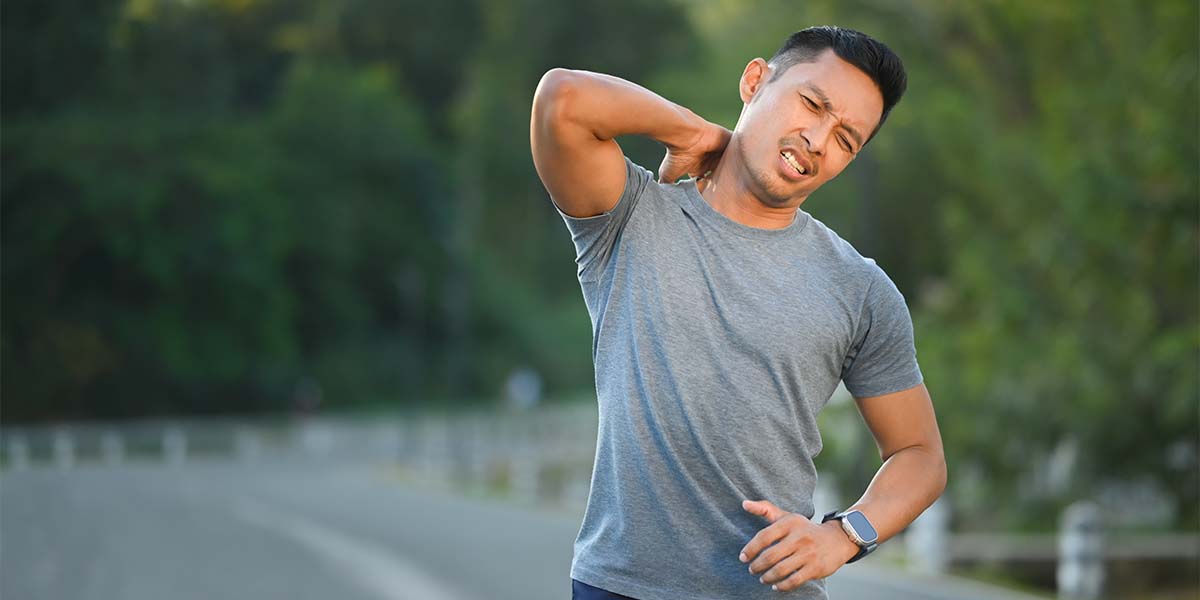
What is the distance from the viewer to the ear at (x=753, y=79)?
3.46 meters

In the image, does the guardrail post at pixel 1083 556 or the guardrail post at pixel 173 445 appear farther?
the guardrail post at pixel 173 445

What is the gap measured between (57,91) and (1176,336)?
1097 cm

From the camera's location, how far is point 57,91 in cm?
1647

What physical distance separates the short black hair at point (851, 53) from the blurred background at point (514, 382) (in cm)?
1037

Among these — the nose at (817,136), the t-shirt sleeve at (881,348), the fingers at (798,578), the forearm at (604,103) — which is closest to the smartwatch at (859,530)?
the fingers at (798,578)

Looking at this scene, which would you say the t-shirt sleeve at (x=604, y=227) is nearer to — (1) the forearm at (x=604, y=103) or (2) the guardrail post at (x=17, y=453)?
(1) the forearm at (x=604, y=103)

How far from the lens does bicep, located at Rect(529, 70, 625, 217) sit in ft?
10.2

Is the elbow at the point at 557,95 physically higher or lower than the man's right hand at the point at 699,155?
higher

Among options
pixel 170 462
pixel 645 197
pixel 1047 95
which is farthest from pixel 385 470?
pixel 645 197

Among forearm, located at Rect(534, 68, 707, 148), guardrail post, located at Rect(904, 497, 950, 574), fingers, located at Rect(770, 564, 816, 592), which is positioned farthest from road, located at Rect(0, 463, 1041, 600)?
forearm, located at Rect(534, 68, 707, 148)

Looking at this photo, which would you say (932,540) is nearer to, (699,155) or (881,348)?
(881,348)

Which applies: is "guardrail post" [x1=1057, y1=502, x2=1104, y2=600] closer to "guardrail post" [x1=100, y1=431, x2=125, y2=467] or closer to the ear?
the ear

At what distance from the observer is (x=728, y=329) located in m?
3.17

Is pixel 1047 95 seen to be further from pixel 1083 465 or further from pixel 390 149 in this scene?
pixel 390 149
